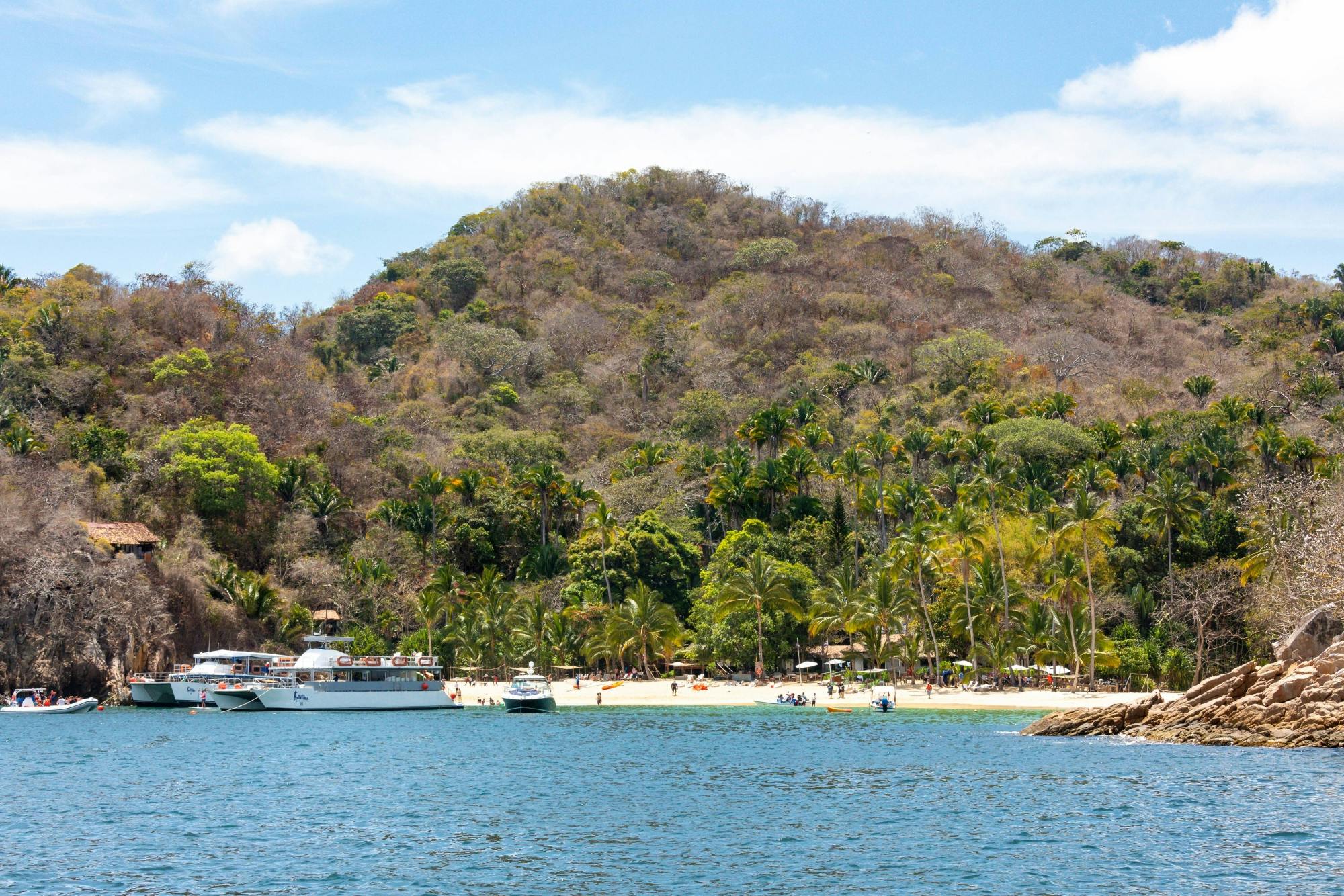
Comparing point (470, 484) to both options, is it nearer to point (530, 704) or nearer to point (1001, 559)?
point (530, 704)

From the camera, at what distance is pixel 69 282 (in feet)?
319

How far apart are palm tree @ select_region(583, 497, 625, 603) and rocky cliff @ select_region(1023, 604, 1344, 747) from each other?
35593 mm

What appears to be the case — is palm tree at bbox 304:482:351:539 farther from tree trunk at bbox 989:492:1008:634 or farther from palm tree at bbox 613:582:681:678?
tree trunk at bbox 989:492:1008:634

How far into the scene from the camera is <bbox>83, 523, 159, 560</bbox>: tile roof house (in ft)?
238

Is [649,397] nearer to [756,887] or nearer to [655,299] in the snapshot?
[655,299]

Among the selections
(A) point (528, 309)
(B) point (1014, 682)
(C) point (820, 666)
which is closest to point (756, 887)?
(B) point (1014, 682)

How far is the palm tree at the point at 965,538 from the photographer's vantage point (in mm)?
66500

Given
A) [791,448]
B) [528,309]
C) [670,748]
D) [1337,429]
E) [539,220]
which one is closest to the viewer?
[670,748]

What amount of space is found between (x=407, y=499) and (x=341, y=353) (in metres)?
42.0

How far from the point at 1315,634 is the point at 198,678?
2241 inches

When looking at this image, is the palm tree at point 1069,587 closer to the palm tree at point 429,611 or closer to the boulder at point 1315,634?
the boulder at point 1315,634

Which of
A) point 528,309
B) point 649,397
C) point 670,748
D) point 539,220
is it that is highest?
point 539,220

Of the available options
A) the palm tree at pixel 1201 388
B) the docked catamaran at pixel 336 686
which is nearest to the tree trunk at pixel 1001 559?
the docked catamaran at pixel 336 686

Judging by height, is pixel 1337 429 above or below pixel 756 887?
above
